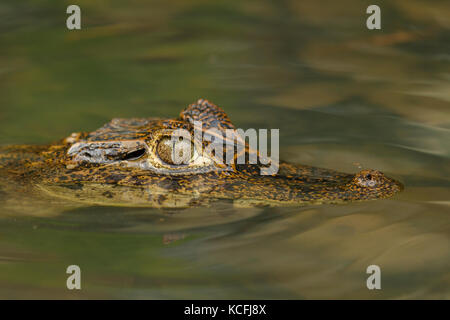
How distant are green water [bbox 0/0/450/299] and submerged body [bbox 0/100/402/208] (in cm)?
16

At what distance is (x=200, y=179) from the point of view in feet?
16.9

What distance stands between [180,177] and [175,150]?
0.72 feet

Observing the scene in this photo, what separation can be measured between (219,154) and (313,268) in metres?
1.26

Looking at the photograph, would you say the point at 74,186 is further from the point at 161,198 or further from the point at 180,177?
the point at 180,177

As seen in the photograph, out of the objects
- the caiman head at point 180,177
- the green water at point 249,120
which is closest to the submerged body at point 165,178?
the caiman head at point 180,177

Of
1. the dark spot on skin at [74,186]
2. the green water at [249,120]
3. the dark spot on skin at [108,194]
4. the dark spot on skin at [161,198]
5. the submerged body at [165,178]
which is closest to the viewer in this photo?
the green water at [249,120]

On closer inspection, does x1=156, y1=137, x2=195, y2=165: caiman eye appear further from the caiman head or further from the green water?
the green water

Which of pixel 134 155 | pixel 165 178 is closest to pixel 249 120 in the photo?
pixel 134 155

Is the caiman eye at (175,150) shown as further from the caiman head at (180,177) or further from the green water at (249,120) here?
the green water at (249,120)

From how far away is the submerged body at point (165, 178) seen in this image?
5.00 m

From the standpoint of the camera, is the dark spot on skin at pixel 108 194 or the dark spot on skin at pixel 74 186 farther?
the dark spot on skin at pixel 74 186

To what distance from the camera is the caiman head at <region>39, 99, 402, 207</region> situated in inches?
→ 197

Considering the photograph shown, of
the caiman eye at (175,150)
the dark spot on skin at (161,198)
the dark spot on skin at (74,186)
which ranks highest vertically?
the caiman eye at (175,150)

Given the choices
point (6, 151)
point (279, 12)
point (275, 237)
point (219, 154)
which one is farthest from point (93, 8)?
point (275, 237)
